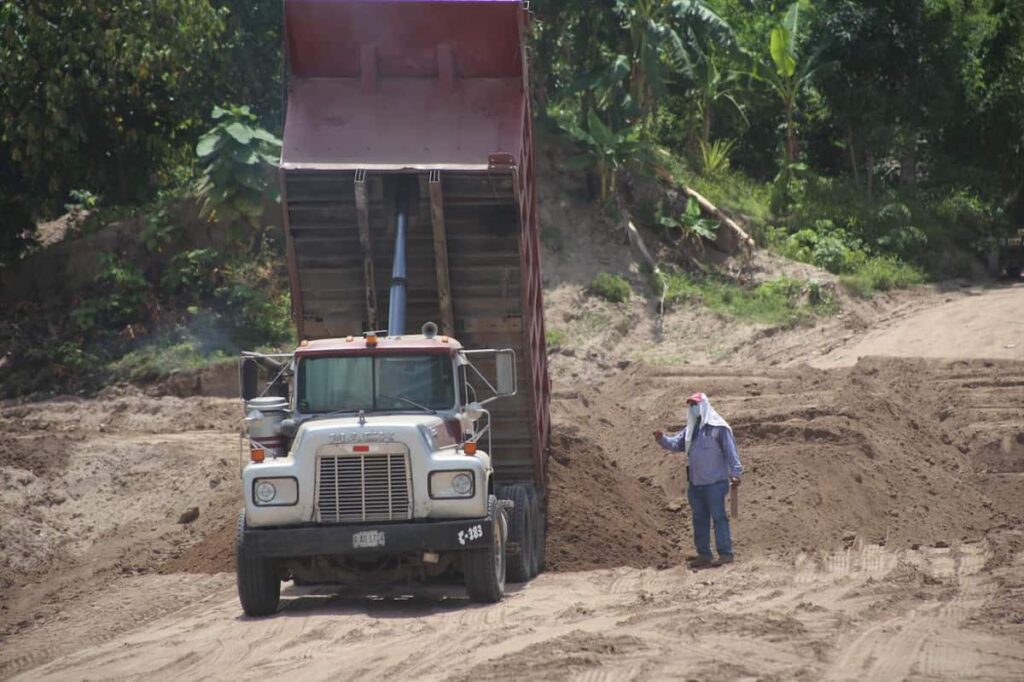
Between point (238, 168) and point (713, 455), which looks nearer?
point (713, 455)

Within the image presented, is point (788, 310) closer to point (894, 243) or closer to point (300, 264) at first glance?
point (894, 243)

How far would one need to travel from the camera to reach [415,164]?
1355 centimetres

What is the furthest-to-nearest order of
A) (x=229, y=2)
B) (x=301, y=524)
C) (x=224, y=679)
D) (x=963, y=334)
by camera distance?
(x=229, y=2), (x=963, y=334), (x=301, y=524), (x=224, y=679)

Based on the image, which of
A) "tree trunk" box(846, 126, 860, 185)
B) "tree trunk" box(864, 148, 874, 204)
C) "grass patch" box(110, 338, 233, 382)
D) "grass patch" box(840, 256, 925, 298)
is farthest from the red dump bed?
"tree trunk" box(846, 126, 860, 185)

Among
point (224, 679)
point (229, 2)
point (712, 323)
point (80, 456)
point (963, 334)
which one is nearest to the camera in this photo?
point (224, 679)

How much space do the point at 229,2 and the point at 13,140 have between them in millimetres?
6062

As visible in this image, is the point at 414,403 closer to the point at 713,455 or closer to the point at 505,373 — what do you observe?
the point at 505,373

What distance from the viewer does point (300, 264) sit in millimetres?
13984

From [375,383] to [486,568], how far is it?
1.82 metres

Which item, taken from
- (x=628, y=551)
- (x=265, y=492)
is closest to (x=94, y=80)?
(x=628, y=551)

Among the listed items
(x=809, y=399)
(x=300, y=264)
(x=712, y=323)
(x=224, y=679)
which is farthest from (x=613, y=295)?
(x=224, y=679)

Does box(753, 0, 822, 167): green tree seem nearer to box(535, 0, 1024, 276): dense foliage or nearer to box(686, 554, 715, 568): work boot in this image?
A: box(535, 0, 1024, 276): dense foliage

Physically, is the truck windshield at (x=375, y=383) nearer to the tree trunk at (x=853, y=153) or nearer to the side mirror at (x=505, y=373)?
the side mirror at (x=505, y=373)

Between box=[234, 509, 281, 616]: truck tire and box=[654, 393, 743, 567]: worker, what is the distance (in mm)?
4405
